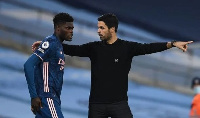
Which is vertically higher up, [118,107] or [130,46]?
[130,46]

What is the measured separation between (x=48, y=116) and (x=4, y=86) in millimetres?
11821

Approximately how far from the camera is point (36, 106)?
406 cm

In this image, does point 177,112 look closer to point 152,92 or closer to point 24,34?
point 152,92

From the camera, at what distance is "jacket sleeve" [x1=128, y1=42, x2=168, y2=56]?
454cm

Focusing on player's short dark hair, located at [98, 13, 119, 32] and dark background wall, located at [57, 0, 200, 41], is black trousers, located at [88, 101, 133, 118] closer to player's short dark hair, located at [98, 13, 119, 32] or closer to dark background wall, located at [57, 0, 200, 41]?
player's short dark hair, located at [98, 13, 119, 32]

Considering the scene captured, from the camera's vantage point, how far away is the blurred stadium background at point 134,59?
1130 centimetres

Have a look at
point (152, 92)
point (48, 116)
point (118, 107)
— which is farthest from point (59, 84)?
Answer: point (152, 92)

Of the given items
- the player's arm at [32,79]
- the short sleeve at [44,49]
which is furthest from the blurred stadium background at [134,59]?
the player's arm at [32,79]

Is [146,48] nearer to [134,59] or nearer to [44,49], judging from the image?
[44,49]

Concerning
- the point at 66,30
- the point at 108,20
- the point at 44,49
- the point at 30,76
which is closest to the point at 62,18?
the point at 66,30

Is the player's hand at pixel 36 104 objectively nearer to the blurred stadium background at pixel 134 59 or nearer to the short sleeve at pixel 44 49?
the short sleeve at pixel 44 49

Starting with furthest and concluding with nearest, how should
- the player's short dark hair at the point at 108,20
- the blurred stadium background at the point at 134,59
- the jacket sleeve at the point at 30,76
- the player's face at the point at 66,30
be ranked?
the blurred stadium background at the point at 134,59 → the player's short dark hair at the point at 108,20 → the player's face at the point at 66,30 → the jacket sleeve at the point at 30,76

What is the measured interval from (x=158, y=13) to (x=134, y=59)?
4.90 m

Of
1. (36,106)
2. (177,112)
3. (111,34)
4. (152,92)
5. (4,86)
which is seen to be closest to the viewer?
(36,106)
